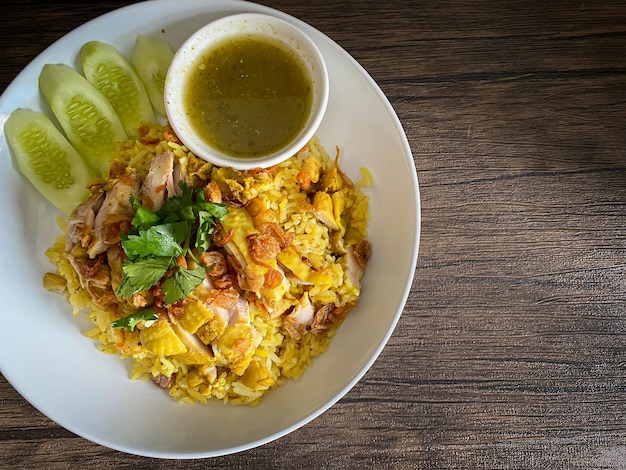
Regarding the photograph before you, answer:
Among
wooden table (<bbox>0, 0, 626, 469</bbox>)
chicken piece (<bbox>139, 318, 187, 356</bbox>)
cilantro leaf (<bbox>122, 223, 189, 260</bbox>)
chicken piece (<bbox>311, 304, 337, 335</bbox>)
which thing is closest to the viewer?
cilantro leaf (<bbox>122, 223, 189, 260</bbox>)

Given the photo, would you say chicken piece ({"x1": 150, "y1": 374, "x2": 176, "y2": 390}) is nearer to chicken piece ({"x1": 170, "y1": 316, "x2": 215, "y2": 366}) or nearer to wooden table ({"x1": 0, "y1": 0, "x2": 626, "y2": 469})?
chicken piece ({"x1": 170, "y1": 316, "x2": 215, "y2": 366})

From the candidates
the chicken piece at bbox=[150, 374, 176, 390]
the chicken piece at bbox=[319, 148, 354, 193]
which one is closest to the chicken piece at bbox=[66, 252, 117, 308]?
the chicken piece at bbox=[150, 374, 176, 390]

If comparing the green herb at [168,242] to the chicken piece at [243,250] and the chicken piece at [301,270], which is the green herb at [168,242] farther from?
the chicken piece at [301,270]

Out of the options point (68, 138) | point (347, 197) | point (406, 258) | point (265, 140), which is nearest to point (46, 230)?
point (68, 138)

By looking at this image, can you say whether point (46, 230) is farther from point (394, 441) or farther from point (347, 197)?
point (394, 441)

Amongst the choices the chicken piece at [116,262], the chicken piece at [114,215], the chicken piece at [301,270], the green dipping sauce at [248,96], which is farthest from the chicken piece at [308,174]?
the chicken piece at [116,262]

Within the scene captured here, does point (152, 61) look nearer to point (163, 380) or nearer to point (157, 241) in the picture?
point (157, 241)
